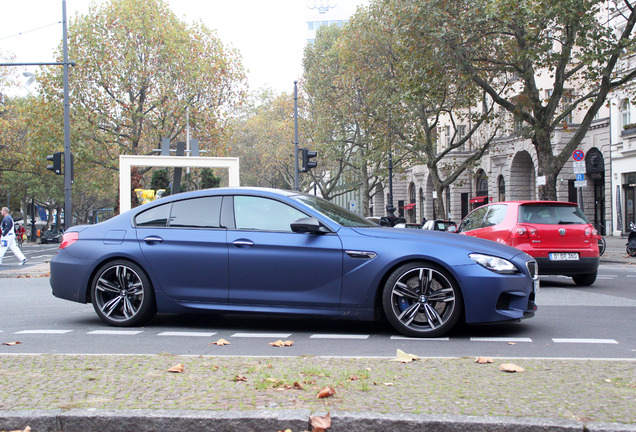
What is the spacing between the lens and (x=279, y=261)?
6.93 m

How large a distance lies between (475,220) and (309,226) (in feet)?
26.1

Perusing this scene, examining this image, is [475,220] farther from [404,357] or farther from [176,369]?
[176,369]

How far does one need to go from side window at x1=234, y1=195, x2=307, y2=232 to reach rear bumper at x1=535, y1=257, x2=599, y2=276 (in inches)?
258

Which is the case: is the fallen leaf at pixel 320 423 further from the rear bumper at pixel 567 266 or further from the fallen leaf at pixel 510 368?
the rear bumper at pixel 567 266

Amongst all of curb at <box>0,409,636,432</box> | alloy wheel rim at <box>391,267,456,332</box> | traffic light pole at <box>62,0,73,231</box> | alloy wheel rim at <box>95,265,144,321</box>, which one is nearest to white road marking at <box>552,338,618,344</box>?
alloy wheel rim at <box>391,267,456,332</box>

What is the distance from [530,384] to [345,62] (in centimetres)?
3853

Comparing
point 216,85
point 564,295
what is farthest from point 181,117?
point 564,295

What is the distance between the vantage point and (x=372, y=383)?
437 centimetres

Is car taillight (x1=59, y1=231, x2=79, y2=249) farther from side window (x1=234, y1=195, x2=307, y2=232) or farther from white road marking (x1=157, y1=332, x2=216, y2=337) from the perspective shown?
side window (x1=234, y1=195, x2=307, y2=232)

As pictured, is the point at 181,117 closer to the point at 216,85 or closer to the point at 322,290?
the point at 216,85

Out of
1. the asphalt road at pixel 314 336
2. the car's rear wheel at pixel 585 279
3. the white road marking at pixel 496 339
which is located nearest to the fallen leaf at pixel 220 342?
the asphalt road at pixel 314 336

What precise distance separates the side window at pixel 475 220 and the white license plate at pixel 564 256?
1648mm

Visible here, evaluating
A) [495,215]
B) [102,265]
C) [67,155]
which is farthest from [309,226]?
[67,155]

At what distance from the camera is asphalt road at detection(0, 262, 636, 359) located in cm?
599
